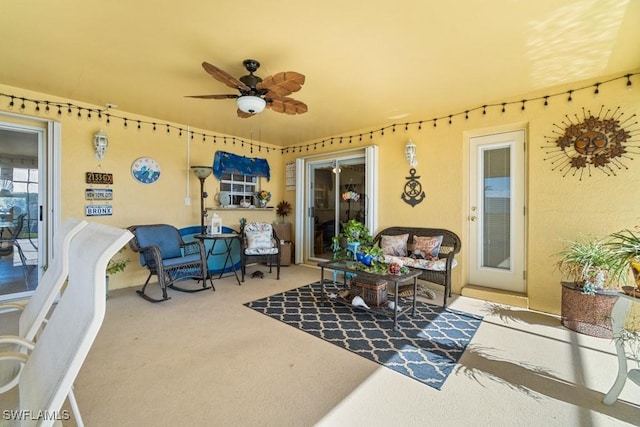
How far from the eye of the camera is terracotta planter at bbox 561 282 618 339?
2568 millimetres

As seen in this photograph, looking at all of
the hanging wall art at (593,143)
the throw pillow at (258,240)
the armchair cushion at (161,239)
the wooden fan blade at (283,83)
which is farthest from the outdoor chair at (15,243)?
the hanging wall art at (593,143)

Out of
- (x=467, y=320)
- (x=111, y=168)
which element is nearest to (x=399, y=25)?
(x=467, y=320)

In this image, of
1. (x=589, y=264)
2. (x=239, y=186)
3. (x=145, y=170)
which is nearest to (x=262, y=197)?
(x=239, y=186)

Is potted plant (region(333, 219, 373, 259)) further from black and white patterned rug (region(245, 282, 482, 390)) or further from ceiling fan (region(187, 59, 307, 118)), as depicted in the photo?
ceiling fan (region(187, 59, 307, 118))

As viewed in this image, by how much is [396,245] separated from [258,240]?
83.3 inches

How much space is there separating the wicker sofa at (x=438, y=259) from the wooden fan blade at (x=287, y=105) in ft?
6.57

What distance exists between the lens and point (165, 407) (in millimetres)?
1664

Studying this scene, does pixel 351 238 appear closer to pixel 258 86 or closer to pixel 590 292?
pixel 258 86

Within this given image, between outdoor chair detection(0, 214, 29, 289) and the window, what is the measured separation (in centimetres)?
261

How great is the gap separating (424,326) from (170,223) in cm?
390

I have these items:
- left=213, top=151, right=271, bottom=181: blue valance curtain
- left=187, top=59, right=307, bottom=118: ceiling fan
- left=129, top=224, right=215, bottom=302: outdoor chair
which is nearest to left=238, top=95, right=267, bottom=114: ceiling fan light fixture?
left=187, top=59, right=307, bottom=118: ceiling fan

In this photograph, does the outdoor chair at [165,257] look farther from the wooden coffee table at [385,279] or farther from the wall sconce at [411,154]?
the wall sconce at [411,154]

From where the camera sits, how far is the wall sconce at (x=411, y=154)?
419 centimetres

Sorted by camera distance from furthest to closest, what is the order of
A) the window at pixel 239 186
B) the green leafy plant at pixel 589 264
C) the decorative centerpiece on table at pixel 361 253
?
the window at pixel 239 186 → the decorative centerpiece on table at pixel 361 253 → the green leafy plant at pixel 589 264
